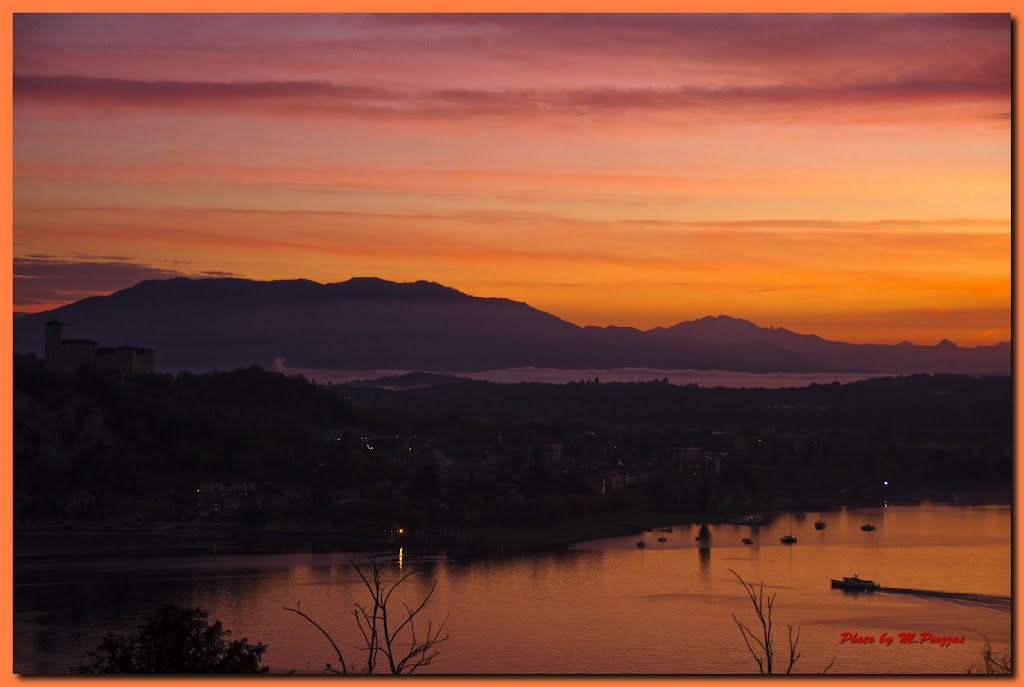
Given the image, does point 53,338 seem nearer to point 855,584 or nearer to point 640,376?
point 640,376

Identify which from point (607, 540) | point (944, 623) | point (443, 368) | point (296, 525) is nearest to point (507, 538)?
point (607, 540)

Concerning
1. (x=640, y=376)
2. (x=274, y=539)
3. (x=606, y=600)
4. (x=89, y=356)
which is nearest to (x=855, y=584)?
(x=606, y=600)

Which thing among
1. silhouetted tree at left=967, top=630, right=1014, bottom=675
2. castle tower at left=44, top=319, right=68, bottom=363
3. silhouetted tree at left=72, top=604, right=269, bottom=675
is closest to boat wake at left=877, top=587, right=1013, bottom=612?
silhouetted tree at left=967, top=630, right=1014, bottom=675

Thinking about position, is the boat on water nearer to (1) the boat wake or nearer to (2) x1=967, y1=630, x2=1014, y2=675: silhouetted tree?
(1) the boat wake

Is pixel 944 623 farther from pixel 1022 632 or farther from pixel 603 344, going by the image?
pixel 1022 632

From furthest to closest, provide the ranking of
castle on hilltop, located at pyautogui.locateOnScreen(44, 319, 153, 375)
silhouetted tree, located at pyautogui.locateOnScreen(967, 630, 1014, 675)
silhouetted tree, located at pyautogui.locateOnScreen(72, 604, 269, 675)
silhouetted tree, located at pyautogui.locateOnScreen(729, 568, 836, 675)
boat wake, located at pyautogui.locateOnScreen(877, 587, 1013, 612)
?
1. castle on hilltop, located at pyautogui.locateOnScreen(44, 319, 153, 375)
2. boat wake, located at pyautogui.locateOnScreen(877, 587, 1013, 612)
3. silhouetted tree, located at pyautogui.locateOnScreen(967, 630, 1014, 675)
4. silhouetted tree, located at pyautogui.locateOnScreen(72, 604, 269, 675)
5. silhouetted tree, located at pyautogui.locateOnScreen(729, 568, 836, 675)

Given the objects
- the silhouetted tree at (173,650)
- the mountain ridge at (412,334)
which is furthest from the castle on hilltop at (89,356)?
the silhouetted tree at (173,650)
